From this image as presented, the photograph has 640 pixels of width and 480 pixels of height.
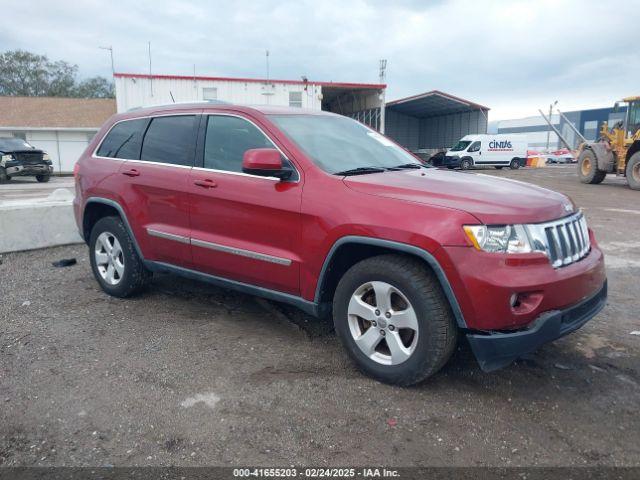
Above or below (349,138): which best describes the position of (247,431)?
below

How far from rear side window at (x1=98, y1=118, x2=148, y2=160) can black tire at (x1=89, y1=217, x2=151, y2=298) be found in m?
0.63

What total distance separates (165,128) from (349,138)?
65.8 inches

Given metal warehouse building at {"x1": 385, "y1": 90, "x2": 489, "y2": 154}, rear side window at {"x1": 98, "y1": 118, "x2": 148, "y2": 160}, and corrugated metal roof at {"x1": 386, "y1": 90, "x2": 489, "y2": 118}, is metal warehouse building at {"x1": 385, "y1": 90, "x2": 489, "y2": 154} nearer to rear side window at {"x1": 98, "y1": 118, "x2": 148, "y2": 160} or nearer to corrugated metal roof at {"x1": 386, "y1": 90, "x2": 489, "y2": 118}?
corrugated metal roof at {"x1": 386, "y1": 90, "x2": 489, "y2": 118}

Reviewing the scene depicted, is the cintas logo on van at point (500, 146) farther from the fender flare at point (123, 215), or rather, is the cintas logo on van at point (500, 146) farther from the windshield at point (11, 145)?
the fender flare at point (123, 215)

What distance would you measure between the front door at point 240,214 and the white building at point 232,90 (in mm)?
20698

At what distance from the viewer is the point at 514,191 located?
134 inches

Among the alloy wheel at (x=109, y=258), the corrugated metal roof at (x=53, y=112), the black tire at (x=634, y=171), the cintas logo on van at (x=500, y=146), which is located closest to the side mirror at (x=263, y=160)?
the alloy wheel at (x=109, y=258)

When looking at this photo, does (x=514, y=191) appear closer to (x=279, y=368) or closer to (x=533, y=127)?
(x=279, y=368)

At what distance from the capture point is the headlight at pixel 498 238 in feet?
9.59

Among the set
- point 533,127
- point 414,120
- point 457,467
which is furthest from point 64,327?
point 533,127

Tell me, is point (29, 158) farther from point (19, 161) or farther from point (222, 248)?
point (222, 248)

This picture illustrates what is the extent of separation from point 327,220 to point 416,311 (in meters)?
0.82

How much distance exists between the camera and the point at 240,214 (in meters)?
3.88

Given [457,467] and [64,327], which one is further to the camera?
[64,327]
